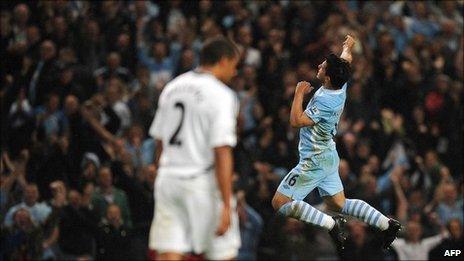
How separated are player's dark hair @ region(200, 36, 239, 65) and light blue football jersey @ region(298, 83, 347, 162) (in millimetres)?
2413

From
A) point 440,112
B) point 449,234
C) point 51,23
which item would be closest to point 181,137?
point 449,234

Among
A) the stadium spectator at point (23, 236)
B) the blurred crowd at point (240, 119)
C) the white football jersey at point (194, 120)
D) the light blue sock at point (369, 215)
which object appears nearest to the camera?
the white football jersey at point (194, 120)

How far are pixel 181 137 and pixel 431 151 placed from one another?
10509mm

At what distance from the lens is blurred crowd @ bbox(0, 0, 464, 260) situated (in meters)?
16.1

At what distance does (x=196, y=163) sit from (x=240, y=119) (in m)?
8.81

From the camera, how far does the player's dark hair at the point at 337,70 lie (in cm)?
1114

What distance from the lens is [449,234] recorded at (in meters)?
16.5

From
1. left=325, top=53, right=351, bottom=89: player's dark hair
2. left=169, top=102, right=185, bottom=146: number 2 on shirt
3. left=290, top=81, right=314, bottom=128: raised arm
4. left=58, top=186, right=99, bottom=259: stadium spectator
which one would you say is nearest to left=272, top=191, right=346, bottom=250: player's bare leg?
left=290, top=81, right=314, bottom=128: raised arm

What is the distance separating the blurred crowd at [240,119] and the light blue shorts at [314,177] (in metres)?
4.44

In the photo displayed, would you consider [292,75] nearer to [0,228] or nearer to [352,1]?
[352,1]

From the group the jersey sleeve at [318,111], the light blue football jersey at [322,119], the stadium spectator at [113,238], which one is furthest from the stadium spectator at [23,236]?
the jersey sleeve at [318,111]

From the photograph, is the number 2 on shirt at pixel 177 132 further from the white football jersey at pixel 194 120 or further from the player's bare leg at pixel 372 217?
the player's bare leg at pixel 372 217

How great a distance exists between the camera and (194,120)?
904 centimetres

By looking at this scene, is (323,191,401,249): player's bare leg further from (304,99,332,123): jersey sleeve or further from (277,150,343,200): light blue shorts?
(304,99,332,123): jersey sleeve
